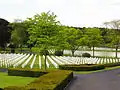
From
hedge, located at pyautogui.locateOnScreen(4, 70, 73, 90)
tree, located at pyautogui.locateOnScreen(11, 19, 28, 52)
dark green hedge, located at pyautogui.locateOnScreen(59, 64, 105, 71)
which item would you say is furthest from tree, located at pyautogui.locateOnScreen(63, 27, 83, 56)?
hedge, located at pyautogui.locateOnScreen(4, 70, 73, 90)

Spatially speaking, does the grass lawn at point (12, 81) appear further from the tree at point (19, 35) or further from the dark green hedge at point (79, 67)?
the tree at point (19, 35)

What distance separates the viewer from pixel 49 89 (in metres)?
13.2

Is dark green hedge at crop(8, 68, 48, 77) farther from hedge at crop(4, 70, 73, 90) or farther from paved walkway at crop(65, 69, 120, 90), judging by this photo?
hedge at crop(4, 70, 73, 90)

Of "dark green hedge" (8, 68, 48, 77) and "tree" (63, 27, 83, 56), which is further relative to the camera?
"tree" (63, 27, 83, 56)

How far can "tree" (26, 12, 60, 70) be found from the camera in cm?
2958

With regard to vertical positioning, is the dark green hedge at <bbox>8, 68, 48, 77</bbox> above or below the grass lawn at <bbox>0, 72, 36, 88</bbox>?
above

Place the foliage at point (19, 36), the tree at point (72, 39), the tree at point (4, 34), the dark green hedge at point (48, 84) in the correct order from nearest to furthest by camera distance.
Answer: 1. the dark green hedge at point (48, 84)
2. the tree at point (72, 39)
3. the tree at point (4, 34)
4. the foliage at point (19, 36)

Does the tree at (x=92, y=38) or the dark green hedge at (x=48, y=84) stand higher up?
the tree at (x=92, y=38)

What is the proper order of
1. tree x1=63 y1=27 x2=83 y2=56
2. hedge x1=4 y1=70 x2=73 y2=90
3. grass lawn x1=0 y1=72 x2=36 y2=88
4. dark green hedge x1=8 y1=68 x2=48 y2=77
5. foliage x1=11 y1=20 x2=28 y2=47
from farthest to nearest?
foliage x1=11 y1=20 x2=28 y2=47
tree x1=63 y1=27 x2=83 y2=56
dark green hedge x1=8 y1=68 x2=48 y2=77
grass lawn x1=0 y1=72 x2=36 y2=88
hedge x1=4 y1=70 x2=73 y2=90

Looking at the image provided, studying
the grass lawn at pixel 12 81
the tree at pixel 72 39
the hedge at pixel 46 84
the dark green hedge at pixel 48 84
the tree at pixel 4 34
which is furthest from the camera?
the tree at pixel 4 34

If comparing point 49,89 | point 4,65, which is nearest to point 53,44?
point 4,65

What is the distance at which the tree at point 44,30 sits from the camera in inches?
1164

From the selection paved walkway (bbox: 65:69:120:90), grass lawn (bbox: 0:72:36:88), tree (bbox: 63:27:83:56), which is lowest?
paved walkway (bbox: 65:69:120:90)

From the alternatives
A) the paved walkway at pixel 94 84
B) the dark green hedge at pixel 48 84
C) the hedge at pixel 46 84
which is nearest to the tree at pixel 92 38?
the paved walkway at pixel 94 84
